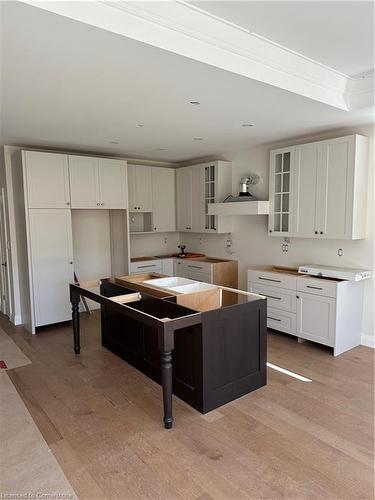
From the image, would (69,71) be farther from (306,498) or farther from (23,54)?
(306,498)

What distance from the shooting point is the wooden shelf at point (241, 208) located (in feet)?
15.0

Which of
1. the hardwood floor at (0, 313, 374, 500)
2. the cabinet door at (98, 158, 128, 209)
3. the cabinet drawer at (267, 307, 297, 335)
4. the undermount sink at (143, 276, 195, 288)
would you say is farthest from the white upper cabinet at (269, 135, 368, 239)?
the cabinet door at (98, 158, 128, 209)

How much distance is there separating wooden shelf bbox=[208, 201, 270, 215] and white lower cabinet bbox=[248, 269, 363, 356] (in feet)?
2.86

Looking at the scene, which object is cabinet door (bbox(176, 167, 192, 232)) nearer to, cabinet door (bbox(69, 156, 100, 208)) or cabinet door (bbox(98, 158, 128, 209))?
cabinet door (bbox(98, 158, 128, 209))

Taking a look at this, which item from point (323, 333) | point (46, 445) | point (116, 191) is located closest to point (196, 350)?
point (46, 445)

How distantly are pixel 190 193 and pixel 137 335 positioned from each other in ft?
10.2

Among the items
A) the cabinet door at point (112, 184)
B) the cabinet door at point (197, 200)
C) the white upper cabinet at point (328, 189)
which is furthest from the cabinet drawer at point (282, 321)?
the cabinet door at point (112, 184)

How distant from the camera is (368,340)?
402cm

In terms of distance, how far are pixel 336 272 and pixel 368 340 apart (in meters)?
0.96

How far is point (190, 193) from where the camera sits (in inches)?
233

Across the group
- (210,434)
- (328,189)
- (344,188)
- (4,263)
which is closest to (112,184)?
(4,263)

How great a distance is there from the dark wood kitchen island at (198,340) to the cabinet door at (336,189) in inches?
59.3

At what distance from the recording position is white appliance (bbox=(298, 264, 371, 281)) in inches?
146

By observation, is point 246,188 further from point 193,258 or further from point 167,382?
point 167,382
